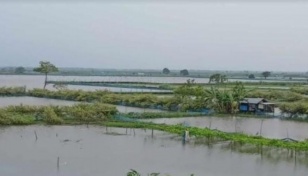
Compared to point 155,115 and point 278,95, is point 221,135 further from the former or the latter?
point 278,95

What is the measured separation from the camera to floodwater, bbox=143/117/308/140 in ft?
54.8

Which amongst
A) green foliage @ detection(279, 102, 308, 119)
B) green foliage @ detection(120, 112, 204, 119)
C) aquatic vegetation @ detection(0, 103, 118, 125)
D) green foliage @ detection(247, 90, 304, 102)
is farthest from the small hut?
aquatic vegetation @ detection(0, 103, 118, 125)

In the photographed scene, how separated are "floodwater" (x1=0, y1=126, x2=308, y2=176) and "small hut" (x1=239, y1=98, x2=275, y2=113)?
343 inches

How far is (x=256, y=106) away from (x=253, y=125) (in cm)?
460

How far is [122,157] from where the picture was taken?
1216cm

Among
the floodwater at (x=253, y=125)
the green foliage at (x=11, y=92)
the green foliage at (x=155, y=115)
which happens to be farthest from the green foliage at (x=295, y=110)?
the green foliage at (x=11, y=92)

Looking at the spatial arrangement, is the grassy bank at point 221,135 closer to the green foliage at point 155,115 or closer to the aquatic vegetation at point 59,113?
the aquatic vegetation at point 59,113

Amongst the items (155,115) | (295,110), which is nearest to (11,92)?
(155,115)

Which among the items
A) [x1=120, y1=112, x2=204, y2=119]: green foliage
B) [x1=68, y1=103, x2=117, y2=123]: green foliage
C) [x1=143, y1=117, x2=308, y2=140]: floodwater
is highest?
[x1=68, y1=103, x2=117, y2=123]: green foliage

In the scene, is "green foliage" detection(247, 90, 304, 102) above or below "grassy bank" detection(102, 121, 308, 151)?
above

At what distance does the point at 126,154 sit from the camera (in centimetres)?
1254

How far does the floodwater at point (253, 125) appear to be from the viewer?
54.8 feet

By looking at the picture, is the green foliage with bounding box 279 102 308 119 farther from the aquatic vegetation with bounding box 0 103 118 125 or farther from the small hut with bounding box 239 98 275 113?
the aquatic vegetation with bounding box 0 103 118 125

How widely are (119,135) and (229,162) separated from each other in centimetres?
499
